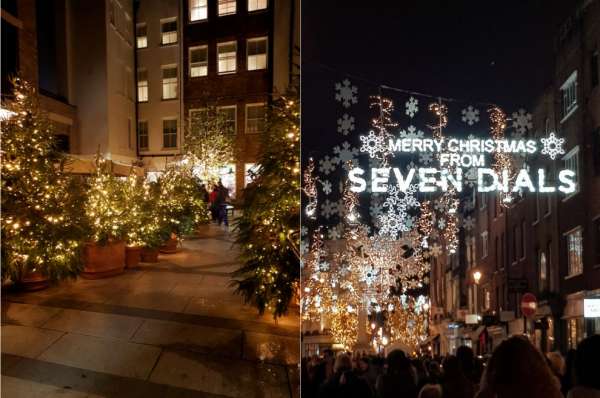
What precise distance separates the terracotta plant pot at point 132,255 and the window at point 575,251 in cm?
350

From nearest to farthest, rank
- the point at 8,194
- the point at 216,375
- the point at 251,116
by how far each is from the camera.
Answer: the point at 216,375 → the point at 251,116 → the point at 8,194

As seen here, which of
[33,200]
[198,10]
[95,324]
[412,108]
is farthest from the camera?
[33,200]

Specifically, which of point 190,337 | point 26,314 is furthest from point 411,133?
point 26,314

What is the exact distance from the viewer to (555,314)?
240 cm

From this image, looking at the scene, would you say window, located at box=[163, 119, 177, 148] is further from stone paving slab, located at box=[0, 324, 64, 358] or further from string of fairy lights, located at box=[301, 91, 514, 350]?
stone paving slab, located at box=[0, 324, 64, 358]

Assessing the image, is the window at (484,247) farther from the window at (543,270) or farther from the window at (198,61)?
the window at (198,61)

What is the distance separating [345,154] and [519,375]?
3.99 feet

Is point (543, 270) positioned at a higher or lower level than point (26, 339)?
higher

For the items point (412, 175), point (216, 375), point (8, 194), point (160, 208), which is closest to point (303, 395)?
point (216, 375)

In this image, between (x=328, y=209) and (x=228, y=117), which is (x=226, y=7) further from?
(x=328, y=209)

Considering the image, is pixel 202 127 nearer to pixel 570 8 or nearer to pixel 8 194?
pixel 8 194

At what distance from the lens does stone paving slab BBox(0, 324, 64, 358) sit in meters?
2.85

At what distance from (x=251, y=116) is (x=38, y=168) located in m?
1.54

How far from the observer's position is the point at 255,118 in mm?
3006
